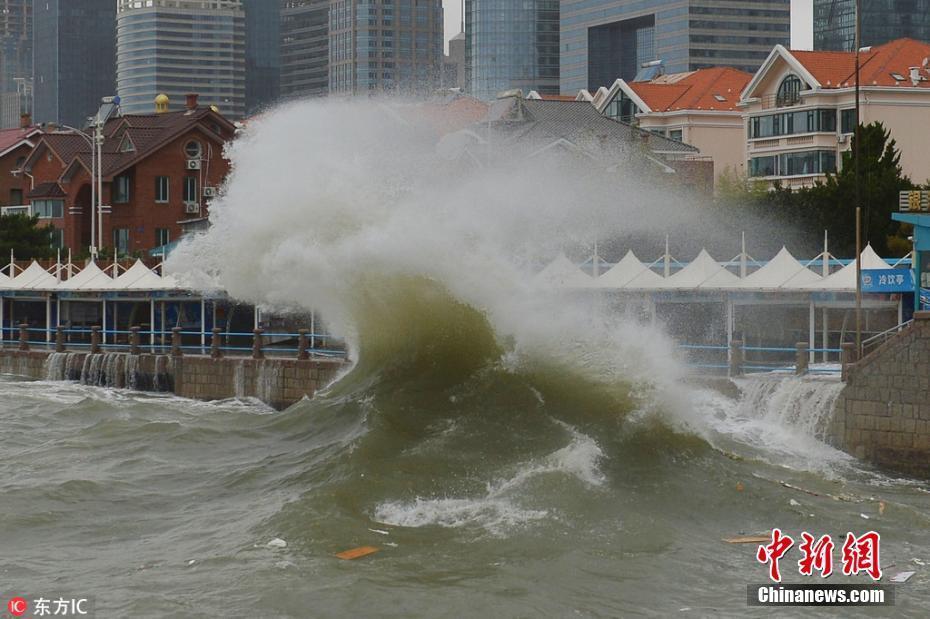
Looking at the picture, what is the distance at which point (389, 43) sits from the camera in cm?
12019

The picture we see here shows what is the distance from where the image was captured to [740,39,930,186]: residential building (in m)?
70.6

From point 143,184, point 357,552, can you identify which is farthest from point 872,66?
point 357,552

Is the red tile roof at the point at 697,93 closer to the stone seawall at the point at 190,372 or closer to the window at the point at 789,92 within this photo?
the window at the point at 789,92

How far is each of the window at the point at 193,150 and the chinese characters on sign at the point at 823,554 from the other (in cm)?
5742

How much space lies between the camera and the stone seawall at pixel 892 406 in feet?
84.5

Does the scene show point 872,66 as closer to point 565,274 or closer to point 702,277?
point 702,277

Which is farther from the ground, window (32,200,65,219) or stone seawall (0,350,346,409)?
window (32,200,65,219)

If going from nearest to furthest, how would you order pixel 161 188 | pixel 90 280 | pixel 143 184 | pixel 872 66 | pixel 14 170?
pixel 90 280 → pixel 143 184 → pixel 161 188 → pixel 872 66 → pixel 14 170

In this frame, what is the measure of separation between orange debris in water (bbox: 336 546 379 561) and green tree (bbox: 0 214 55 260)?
4714cm

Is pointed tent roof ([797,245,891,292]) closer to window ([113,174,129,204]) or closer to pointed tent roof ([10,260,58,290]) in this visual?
pointed tent roof ([10,260,58,290])

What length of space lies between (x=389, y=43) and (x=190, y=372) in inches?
3301

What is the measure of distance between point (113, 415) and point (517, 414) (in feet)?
40.0

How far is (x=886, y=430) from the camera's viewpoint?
26188 mm

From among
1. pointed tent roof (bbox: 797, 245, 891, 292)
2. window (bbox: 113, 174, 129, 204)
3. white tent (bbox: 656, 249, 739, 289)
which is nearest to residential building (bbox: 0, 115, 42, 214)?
window (bbox: 113, 174, 129, 204)
